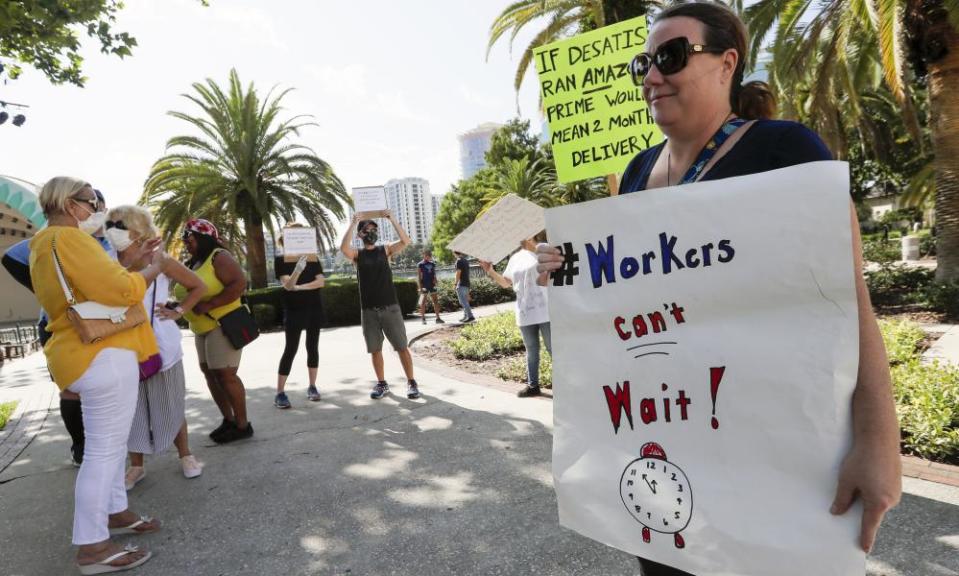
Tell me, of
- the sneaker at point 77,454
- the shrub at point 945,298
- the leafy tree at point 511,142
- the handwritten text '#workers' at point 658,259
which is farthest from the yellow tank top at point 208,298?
the leafy tree at point 511,142

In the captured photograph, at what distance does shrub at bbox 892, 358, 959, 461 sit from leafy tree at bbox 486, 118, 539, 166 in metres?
34.0

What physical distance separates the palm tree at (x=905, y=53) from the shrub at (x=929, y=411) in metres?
5.27

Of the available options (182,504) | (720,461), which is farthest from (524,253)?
(720,461)

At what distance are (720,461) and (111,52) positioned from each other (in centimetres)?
769

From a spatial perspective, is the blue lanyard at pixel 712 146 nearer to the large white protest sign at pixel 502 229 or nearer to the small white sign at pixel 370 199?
the large white protest sign at pixel 502 229

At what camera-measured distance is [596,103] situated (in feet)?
12.0

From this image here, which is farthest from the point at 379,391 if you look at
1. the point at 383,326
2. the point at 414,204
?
the point at 414,204

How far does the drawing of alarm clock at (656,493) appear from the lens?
115 cm

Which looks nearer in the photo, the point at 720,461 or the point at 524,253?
the point at 720,461

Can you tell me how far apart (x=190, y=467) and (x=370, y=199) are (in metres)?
2.71

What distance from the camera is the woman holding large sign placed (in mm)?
965

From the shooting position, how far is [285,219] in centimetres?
1892

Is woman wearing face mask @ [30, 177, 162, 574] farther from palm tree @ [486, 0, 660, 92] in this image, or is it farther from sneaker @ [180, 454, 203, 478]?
palm tree @ [486, 0, 660, 92]

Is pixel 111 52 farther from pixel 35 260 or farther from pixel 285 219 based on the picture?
pixel 285 219
